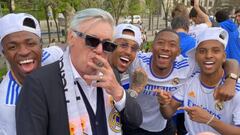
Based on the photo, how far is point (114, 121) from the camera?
7.36 ft

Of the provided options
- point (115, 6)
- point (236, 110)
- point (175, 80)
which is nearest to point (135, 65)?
point (175, 80)

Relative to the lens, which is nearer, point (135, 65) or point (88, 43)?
point (88, 43)

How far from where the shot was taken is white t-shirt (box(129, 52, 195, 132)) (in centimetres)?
348

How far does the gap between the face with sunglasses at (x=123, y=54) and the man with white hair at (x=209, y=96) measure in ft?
2.17

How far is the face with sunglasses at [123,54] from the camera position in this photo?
3408 millimetres

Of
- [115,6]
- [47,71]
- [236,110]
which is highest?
[115,6]

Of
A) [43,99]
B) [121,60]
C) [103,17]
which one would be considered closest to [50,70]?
[43,99]

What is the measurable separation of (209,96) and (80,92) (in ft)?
4.62

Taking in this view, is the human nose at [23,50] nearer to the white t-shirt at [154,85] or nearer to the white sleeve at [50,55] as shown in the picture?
the white sleeve at [50,55]

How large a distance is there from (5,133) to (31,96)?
0.50 metres

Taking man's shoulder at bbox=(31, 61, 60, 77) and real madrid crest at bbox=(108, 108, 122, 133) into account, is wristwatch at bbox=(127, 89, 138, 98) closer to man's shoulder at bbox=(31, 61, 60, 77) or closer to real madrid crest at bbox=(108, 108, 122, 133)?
real madrid crest at bbox=(108, 108, 122, 133)

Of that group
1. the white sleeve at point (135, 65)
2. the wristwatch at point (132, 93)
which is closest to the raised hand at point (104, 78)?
the wristwatch at point (132, 93)

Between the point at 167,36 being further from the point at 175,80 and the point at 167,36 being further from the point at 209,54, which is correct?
the point at 209,54

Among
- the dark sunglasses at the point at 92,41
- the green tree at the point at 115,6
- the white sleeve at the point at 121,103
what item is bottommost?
the white sleeve at the point at 121,103
